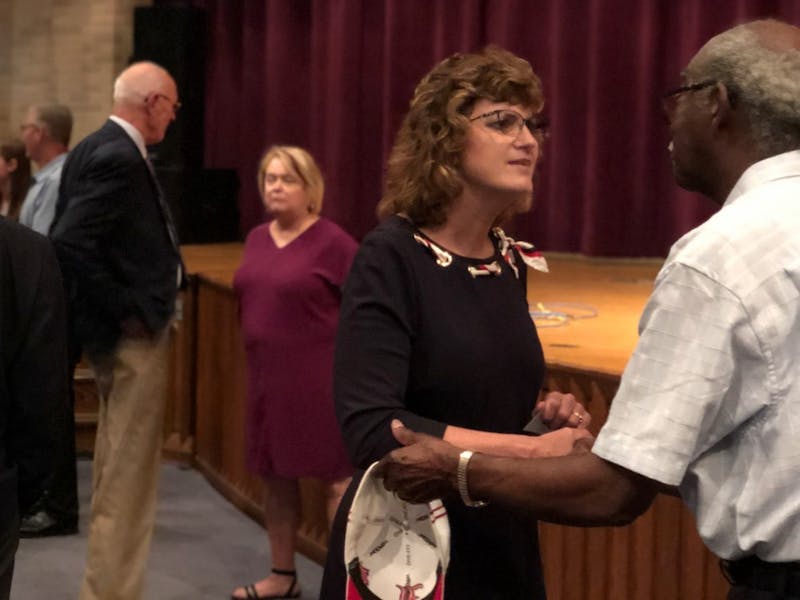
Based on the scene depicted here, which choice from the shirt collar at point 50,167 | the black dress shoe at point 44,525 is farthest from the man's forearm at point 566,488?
the black dress shoe at point 44,525

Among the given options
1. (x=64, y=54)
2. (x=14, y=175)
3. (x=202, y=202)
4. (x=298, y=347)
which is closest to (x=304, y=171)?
(x=298, y=347)

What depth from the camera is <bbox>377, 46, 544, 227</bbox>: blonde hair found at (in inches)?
Answer: 78.7

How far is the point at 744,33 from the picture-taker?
1.46 meters

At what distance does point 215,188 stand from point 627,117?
2.56 meters

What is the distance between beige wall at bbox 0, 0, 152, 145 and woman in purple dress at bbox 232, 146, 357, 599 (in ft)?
14.9

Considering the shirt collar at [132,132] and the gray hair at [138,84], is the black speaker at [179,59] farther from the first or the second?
the shirt collar at [132,132]

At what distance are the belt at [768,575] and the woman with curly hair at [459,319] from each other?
470 mm

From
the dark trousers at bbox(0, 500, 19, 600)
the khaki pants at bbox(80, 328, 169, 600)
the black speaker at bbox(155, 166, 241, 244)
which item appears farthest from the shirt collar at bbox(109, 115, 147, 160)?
the black speaker at bbox(155, 166, 241, 244)

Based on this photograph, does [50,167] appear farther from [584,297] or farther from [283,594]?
[584,297]

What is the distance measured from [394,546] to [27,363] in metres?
0.74

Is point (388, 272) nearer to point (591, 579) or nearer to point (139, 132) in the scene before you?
point (591, 579)

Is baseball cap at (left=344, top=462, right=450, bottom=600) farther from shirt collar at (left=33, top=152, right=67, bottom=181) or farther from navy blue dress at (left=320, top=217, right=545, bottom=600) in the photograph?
shirt collar at (left=33, top=152, right=67, bottom=181)

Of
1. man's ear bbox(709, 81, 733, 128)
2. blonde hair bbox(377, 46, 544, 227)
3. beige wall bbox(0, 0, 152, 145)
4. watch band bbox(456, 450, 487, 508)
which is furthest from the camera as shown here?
beige wall bbox(0, 0, 152, 145)

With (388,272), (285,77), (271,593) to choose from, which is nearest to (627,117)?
(285,77)
